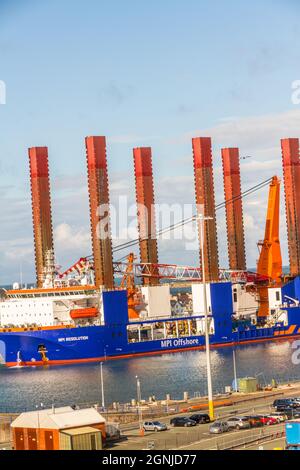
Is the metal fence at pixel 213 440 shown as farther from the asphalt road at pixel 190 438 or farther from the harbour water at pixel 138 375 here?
the harbour water at pixel 138 375

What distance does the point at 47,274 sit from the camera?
262 ft

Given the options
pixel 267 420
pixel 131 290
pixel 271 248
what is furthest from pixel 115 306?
pixel 267 420

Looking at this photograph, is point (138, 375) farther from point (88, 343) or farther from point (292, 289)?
point (292, 289)

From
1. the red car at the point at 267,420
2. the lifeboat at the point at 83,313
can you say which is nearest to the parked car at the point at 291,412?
the red car at the point at 267,420

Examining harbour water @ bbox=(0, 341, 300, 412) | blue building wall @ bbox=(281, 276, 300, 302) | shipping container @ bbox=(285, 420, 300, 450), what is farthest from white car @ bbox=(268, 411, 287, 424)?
blue building wall @ bbox=(281, 276, 300, 302)

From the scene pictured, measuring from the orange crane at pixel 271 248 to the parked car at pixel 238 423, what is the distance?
56.2 m

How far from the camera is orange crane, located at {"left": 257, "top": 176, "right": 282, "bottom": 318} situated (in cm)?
9031

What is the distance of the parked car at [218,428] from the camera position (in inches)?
1305

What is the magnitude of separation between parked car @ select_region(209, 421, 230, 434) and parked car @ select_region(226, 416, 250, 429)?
14cm

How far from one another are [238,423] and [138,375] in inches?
1271

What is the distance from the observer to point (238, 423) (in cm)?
3375
